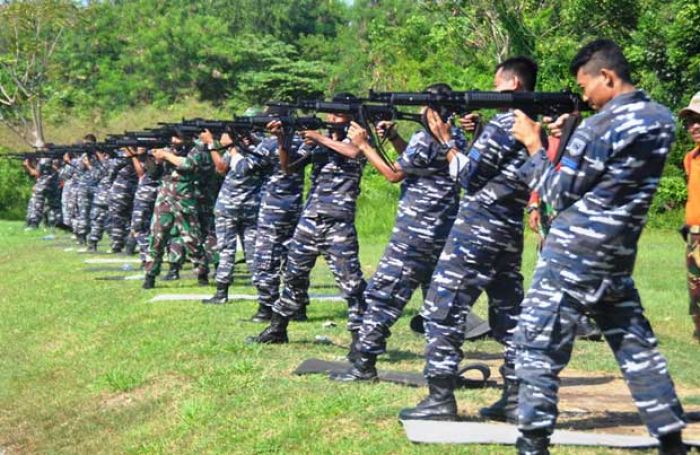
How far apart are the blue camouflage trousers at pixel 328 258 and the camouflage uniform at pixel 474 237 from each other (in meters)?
2.78

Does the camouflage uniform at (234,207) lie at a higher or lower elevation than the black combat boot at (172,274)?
higher

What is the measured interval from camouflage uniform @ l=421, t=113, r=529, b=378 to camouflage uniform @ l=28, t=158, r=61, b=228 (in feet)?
76.0

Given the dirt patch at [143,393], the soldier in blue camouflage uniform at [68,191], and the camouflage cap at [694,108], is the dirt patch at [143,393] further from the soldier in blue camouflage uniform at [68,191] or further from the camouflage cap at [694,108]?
the soldier in blue camouflage uniform at [68,191]

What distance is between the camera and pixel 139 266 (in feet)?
62.5

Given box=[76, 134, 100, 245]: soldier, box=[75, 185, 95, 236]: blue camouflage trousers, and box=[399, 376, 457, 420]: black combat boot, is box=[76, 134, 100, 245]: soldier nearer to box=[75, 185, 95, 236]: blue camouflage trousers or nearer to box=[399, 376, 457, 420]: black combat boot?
box=[75, 185, 95, 236]: blue camouflage trousers

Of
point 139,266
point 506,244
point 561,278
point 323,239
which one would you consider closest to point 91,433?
point 323,239

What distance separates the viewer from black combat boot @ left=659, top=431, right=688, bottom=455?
5574 millimetres

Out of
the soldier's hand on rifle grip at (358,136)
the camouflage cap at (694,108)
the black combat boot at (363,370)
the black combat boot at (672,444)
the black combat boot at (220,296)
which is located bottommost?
the black combat boot at (220,296)

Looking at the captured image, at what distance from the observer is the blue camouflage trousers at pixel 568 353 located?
5512 mm

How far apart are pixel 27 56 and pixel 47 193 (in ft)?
51.0

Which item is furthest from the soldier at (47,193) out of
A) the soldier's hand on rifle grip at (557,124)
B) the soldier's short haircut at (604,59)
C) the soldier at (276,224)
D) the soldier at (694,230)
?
the soldier's short haircut at (604,59)

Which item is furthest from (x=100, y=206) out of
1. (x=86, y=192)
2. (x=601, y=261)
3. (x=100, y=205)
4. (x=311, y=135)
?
(x=601, y=261)

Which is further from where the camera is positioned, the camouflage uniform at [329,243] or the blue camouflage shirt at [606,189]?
the camouflage uniform at [329,243]

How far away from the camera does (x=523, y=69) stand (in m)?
6.77
